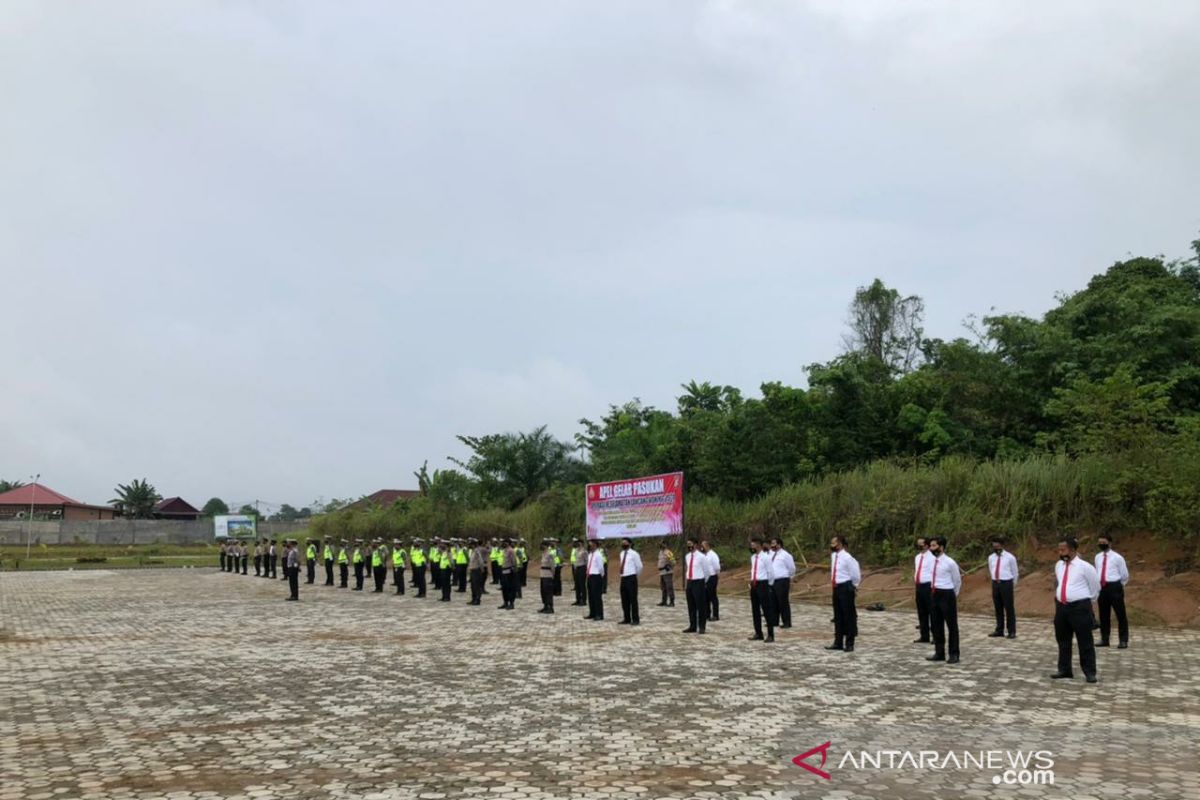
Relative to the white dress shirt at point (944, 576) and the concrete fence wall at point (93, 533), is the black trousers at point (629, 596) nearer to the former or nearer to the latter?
the white dress shirt at point (944, 576)

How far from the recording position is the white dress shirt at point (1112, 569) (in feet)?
44.3

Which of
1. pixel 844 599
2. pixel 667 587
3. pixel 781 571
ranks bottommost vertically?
pixel 667 587

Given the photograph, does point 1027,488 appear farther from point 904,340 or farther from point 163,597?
point 904,340

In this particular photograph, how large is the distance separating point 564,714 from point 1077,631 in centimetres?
595

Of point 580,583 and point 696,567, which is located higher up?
point 696,567

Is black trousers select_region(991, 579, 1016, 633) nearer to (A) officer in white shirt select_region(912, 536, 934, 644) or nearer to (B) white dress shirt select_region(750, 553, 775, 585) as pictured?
(A) officer in white shirt select_region(912, 536, 934, 644)

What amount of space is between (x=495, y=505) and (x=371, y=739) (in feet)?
127

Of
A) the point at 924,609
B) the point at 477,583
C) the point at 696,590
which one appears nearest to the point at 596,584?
the point at 696,590

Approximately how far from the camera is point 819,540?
26.5m

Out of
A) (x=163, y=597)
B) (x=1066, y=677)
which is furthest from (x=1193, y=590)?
(x=163, y=597)

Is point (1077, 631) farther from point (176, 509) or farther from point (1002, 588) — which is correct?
point (176, 509)

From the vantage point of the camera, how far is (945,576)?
12.7m

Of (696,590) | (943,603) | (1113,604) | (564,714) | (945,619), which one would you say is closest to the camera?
(564,714)

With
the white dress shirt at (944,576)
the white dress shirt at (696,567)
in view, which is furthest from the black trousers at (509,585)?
the white dress shirt at (944,576)
